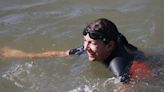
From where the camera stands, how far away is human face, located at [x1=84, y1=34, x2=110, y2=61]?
204 inches

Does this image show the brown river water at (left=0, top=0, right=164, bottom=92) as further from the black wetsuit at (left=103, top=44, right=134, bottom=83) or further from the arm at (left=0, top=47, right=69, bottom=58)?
the black wetsuit at (left=103, top=44, right=134, bottom=83)

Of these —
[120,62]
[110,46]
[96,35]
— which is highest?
[96,35]

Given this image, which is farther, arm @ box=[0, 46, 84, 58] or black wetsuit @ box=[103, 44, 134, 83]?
arm @ box=[0, 46, 84, 58]

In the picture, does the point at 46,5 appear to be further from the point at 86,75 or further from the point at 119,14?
the point at 86,75

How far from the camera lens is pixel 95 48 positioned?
519 centimetres

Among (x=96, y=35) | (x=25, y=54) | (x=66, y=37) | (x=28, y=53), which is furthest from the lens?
(x=66, y=37)

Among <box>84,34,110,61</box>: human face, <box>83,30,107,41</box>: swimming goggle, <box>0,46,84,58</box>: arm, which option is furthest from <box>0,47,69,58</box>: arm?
<box>83,30,107,41</box>: swimming goggle

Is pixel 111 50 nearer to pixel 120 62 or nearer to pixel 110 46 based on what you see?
pixel 110 46

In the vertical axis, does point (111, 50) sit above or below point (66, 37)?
above

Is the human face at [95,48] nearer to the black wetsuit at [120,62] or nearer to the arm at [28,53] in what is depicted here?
the black wetsuit at [120,62]

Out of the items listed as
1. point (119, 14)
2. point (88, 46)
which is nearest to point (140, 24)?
point (119, 14)

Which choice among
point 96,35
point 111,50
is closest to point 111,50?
point 111,50

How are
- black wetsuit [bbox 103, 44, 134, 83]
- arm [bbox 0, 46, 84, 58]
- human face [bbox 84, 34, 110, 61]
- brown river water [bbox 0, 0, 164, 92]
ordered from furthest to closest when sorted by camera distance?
arm [bbox 0, 46, 84, 58]
brown river water [bbox 0, 0, 164, 92]
human face [bbox 84, 34, 110, 61]
black wetsuit [bbox 103, 44, 134, 83]

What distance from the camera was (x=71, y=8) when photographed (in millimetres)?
8125
